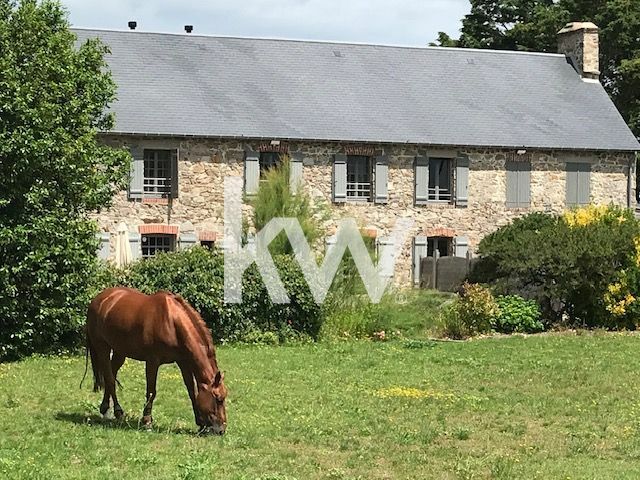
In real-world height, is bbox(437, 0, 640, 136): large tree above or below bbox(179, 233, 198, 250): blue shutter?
above

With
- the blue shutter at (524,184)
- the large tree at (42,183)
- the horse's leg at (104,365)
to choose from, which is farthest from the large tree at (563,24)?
the horse's leg at (104,365)

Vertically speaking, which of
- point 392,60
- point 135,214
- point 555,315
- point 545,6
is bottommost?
point 555,315

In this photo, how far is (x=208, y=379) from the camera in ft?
34.7

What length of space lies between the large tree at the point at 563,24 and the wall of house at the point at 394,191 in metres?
11.4

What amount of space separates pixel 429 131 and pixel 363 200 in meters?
2.78

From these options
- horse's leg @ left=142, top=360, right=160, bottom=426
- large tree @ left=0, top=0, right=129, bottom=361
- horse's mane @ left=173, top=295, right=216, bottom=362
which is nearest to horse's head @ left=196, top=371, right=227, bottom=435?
horse's mane @ left=173, top=295, right=216, bottom=362

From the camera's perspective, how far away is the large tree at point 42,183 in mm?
16922

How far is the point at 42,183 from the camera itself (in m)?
17.4

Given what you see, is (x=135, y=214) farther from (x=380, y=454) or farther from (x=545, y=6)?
(x=545, y=6)

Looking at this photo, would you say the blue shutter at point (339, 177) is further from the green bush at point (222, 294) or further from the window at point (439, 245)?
the green bush at point (222, 294)

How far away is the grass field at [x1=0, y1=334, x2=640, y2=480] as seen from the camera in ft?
29.8

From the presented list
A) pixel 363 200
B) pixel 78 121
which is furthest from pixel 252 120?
pixel 78 121

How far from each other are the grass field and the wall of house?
10595 millimetres

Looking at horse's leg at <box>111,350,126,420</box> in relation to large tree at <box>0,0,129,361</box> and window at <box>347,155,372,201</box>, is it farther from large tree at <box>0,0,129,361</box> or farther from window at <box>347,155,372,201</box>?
window at <box>347,155,372,201</box>
